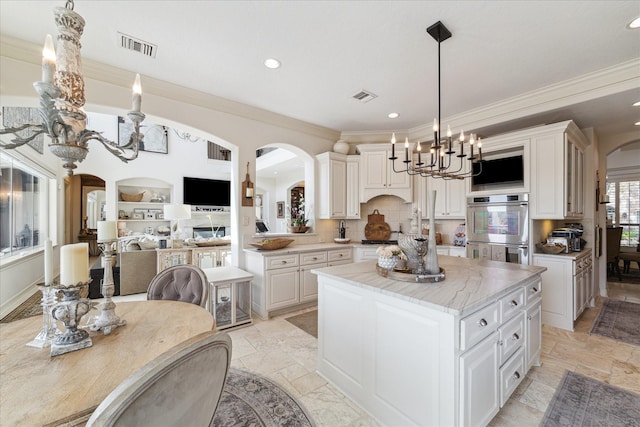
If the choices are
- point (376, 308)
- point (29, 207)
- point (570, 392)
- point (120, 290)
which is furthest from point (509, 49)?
point (29, 207)

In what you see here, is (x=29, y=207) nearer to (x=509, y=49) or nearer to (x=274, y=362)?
(x=274, y=362)

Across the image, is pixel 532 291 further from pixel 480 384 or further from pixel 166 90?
pixel 166 90

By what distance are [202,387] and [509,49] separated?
330 cm

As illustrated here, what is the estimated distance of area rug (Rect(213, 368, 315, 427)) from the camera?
1759 mm

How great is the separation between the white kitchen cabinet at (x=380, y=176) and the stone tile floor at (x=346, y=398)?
2461mm

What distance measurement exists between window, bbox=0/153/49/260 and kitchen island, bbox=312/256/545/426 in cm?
535

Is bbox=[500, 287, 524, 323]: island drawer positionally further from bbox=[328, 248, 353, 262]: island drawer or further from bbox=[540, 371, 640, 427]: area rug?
bbox=[328, 248, 353, 262]: island drawer

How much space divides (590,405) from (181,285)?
10.3 ft

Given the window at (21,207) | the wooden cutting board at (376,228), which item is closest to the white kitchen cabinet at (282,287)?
the wooden cutting board at (376,228)

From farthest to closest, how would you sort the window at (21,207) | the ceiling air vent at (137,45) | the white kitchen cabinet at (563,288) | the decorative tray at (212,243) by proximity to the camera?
the decorative tray at (212,243) < the window at (21,207) < the white kitchen cabinet at (563,288) < the ceiling air vent at (137,45)

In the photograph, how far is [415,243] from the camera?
1.89 metres

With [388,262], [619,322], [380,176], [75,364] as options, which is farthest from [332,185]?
[619,322]

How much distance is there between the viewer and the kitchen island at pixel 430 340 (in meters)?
1.38

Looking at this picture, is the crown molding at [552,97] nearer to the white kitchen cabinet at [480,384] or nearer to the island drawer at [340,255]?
the island drawer at [340,255]
